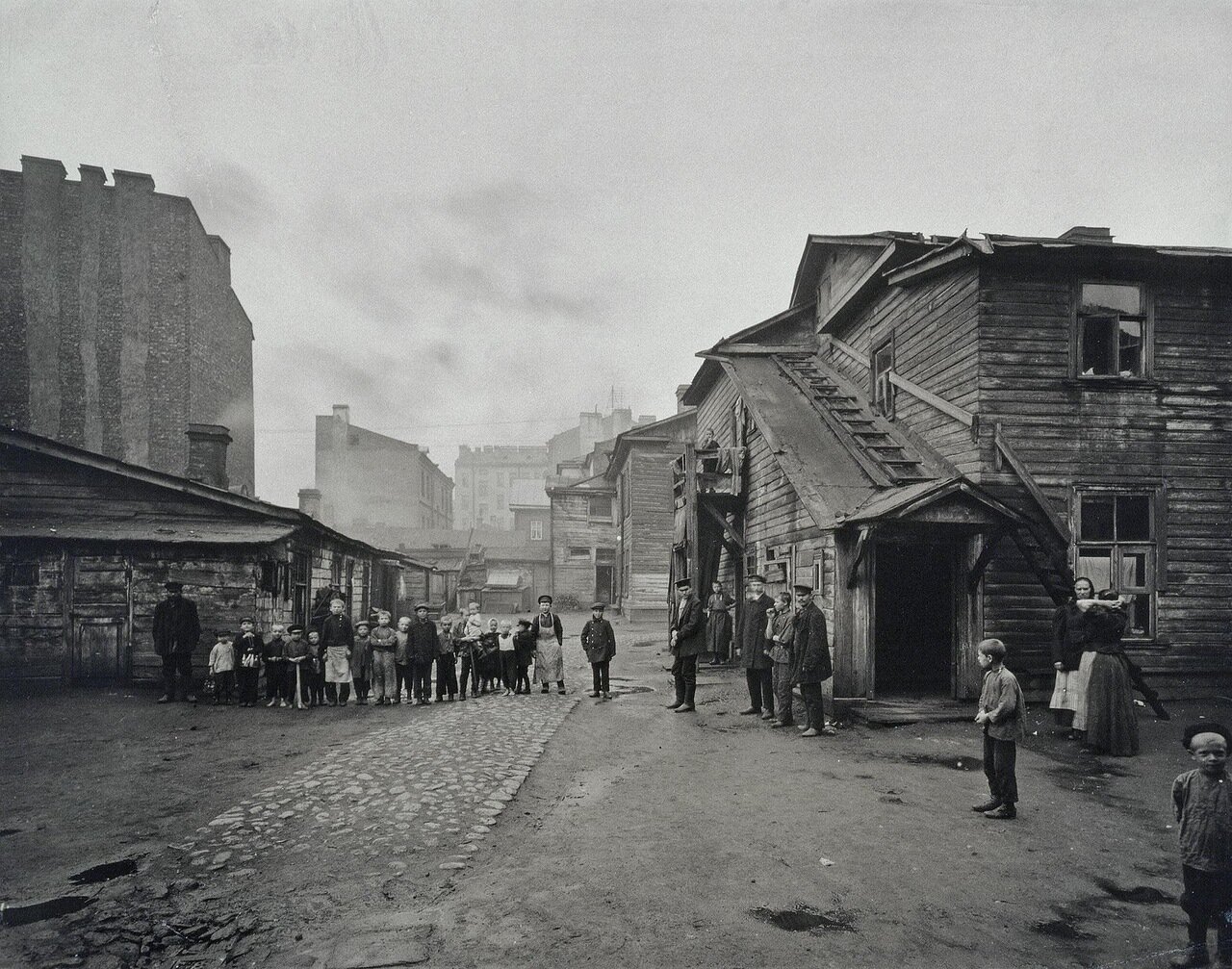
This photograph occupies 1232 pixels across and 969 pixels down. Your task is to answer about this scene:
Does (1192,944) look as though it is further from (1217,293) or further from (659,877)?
(1217,293)

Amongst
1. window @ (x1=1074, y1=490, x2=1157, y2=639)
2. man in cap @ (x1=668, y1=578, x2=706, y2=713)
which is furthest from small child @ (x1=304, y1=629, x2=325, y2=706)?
window @ (x1=1074, y1=490, x2=1157, y2=639)

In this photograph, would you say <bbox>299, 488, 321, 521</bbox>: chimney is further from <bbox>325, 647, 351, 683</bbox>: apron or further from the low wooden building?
<bbox>325, 647, 351, 683</bbox>: apron

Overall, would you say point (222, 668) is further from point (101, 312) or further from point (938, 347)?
point (101, 312)

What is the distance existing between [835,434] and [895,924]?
9995mm

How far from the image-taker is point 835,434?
13312 mm

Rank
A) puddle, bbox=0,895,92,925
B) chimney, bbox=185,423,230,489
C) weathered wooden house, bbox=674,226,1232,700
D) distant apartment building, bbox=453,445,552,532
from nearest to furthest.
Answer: puddle, bbox=0,895,92,925 < weathered wooden house, bbox=674,226,1232,700 < chimney, bbox=185,423,230,489 < distant apartment building, bbox=453,445,552,532

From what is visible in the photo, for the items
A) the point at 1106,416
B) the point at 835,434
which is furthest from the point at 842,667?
the point at 1106,416

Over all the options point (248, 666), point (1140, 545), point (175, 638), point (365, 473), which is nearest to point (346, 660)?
point (248, 666)

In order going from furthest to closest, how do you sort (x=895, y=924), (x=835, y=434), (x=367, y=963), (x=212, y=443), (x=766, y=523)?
(x=212, y=443) → (x=766, y=523) → (x=835, y=434) → (x=895, y=924) → (x=367, y=963)

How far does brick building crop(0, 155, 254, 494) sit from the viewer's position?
2614cm

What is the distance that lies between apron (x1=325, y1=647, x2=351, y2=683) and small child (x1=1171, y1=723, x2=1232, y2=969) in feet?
38.4

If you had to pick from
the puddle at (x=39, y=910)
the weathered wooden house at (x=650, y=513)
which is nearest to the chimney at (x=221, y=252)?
the weathered wooden house at (x=650, y=513)

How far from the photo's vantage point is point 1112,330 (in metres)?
11.7

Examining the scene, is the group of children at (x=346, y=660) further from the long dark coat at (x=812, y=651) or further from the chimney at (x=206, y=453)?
the chimney at (x=206, y=453)
